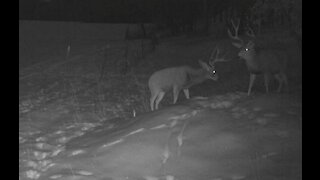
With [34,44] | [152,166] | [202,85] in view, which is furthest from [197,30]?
[152,166]

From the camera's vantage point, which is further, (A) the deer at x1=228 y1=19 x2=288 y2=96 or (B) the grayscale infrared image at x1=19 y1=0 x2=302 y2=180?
(A) the deer at x1=228 y1=19 x2=288 y2=96

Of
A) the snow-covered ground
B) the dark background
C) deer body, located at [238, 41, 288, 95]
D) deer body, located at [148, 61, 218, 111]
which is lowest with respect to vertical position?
the snow-covered ground

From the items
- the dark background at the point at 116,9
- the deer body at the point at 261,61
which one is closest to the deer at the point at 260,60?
the deer body at the point at 261,61

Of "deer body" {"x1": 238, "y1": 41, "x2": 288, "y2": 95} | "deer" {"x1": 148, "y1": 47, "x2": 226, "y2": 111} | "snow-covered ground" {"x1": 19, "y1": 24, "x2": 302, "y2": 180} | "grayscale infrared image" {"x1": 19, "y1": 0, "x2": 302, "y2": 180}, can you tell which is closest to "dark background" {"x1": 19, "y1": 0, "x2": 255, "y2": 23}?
"grayscale infrared image" {"x1": 19, "y1": 0, "x2": 302, "y2": 180}

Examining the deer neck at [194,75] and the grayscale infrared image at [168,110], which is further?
the deer neck at [194,75]

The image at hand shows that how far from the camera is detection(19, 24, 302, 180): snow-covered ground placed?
6.95 meters

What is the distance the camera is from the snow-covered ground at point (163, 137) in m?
6.95

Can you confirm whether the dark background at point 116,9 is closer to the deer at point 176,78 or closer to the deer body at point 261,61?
the deer body at point 261,61

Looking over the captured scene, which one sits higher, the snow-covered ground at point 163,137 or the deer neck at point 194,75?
the deer neck at point 194,75

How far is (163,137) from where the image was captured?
328 inches

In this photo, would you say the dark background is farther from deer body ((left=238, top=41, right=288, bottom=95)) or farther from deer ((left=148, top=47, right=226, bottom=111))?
deer ((left=148, top=47, right=226, bottom=111))

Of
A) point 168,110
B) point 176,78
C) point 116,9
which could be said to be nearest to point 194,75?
point 176,78

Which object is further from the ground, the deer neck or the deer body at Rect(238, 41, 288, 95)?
the deer body at Rect(238, 41, 288, 95)
